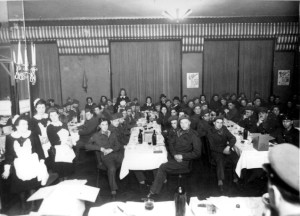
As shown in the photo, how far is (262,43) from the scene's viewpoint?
36.0 ft

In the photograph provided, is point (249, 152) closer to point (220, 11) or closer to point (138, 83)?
point (220, 11)

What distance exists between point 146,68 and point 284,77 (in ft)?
19.0

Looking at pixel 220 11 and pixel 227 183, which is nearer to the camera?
pixel 227 183

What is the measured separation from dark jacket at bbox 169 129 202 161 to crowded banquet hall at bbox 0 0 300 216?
20mm

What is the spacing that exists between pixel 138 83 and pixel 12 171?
24.4ft

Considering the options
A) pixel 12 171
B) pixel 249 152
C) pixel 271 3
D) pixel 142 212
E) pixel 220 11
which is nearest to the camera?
pixel 142 212

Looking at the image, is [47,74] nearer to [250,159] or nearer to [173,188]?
[173,188]

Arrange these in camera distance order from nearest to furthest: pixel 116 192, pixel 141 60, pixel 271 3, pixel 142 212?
pixel 142 212, pixel 116 192, pixel 271 3, pixel 141 60

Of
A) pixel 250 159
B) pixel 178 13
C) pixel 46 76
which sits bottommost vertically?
pixel 250 159

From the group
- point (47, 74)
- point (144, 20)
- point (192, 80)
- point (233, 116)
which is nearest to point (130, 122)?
point (233, 116)

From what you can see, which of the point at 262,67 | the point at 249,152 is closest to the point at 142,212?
the point at 249,152

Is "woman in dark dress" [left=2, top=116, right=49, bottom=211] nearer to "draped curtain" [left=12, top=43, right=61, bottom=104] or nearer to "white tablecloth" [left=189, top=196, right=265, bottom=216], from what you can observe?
"white tablecloth" [left=189, top=196, right=265, bottom=216]

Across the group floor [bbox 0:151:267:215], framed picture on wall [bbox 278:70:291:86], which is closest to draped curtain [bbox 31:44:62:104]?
floor [bbox 0:151:267:215]

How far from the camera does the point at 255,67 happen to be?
36.4ft
